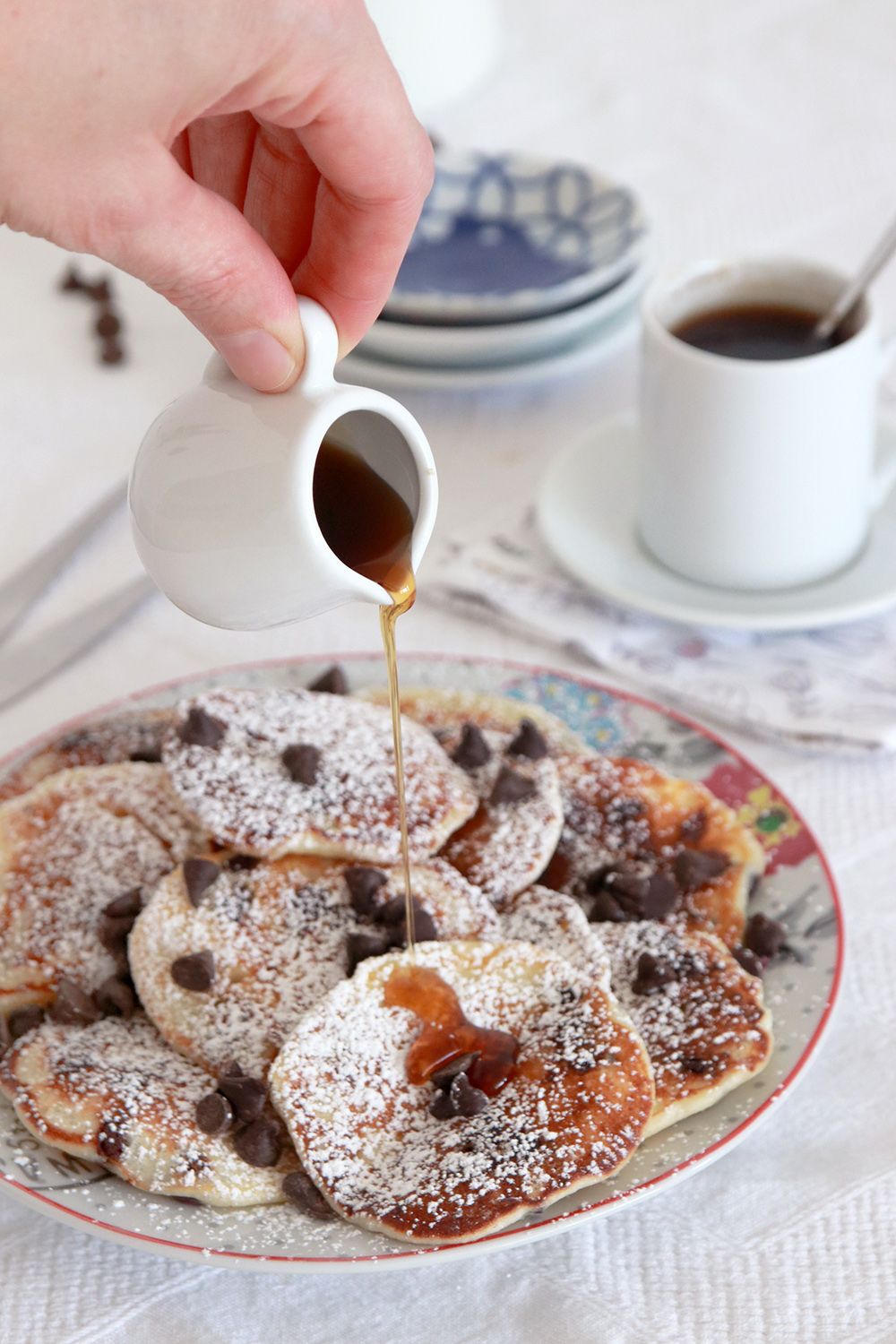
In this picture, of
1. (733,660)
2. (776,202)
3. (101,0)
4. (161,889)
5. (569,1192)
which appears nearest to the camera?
(101,0)

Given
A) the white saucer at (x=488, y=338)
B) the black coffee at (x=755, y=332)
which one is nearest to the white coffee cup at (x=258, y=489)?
the black coffee at (x=755, y=332)

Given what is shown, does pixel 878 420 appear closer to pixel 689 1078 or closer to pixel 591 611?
pixel 591 611

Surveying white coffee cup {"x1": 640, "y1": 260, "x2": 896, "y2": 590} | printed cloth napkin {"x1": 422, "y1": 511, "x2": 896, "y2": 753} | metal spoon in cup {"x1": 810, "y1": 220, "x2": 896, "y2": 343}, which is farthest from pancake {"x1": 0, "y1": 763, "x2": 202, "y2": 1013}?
metal spoon in cup {"x1": 810, "y1": 220, "x2": 896, "y2": 343}

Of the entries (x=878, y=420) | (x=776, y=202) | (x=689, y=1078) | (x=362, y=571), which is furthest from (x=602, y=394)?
(x=689, y=1078)

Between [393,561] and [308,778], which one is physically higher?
[393,561]

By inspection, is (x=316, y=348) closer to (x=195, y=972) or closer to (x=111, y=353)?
(x=195, y=972)

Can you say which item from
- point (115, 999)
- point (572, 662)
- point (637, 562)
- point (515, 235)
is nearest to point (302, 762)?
point (115, 999)
